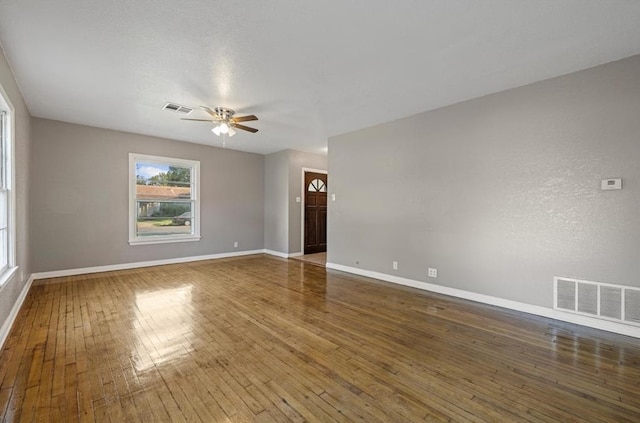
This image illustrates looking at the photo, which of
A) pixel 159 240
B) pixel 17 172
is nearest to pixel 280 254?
pixel 159 240

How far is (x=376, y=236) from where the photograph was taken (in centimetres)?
484

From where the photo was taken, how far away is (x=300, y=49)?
2598mm

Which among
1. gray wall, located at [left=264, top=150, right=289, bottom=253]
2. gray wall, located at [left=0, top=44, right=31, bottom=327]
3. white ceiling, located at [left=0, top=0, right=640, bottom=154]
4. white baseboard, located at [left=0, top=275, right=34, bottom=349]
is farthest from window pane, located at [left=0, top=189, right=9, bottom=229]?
gray wall, located at [left=264, top=150, right=289, bottom=253]

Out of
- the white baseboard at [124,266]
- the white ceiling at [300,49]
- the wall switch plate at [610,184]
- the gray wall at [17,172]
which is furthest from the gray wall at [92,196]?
the wall switch plate at [610,184]

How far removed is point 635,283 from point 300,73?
3929 millimetres

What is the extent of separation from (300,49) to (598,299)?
3864 mm

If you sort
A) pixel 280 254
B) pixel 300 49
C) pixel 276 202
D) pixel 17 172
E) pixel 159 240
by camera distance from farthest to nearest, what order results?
1. pixel 276 202
2. pixel 280 254
3. pixel 159 240
4. pixel 17 172
5. pixel 300 49

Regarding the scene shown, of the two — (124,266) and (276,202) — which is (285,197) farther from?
(124,266)

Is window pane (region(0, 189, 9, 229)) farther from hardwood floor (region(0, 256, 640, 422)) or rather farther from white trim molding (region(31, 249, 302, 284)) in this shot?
white trim molding (region(31, 249, 302, 284))

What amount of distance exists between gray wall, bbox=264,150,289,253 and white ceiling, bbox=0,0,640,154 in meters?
2.97

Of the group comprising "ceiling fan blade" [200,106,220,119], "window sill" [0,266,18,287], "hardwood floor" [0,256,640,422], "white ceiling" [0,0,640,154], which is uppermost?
"white ceiling" [0,0,640,154]

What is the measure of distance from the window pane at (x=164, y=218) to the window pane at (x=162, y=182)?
0.53 ft

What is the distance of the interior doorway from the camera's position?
23.9ft

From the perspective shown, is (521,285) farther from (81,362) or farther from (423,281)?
(81,362)
